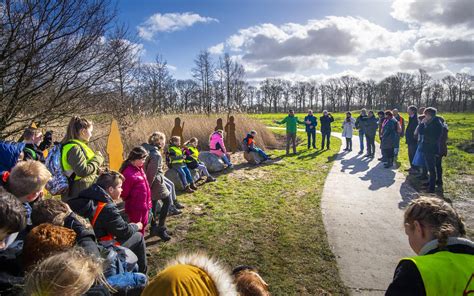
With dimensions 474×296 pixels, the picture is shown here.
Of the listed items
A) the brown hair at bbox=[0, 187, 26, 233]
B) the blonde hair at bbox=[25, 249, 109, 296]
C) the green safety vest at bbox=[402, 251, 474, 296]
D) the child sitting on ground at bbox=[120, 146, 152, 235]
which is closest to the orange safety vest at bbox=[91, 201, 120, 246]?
the child sitting on ground at bbox=[120, 146, 152, 235]

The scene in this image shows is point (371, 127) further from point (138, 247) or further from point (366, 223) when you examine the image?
point (138, 247)

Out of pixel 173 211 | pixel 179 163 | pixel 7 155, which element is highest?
pixel 7 155

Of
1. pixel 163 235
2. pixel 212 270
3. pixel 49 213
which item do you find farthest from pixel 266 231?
pixel 212 270

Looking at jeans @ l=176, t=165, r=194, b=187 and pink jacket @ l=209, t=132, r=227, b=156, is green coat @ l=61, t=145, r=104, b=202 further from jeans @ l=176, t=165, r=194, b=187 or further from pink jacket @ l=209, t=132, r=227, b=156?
pink jacket @ l=209, t=132, r=227, b=156

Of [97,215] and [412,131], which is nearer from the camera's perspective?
[97,215]

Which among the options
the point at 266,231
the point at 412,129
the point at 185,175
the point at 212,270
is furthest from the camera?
the point at 412,129

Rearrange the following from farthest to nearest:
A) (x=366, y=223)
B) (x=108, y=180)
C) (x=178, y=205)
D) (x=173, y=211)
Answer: (x=178, y=205), (x=173, y=211), (x=366, y=223), (x=108, y=180)

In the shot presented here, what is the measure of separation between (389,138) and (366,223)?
18.6 ft

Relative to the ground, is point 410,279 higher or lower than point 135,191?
higher

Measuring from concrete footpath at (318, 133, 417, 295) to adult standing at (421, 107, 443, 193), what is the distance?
1.86 ft

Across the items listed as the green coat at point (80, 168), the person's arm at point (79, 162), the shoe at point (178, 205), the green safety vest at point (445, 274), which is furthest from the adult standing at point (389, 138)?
the green safety vest at point (445, 274)

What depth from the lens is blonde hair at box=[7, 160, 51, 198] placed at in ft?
9.52

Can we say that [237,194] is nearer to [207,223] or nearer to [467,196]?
[207,223]

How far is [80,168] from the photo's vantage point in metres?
3.81
